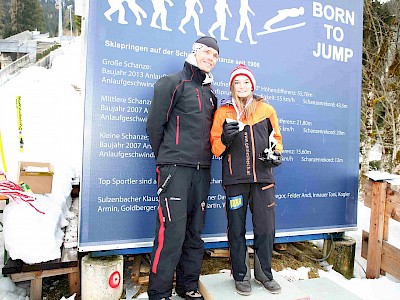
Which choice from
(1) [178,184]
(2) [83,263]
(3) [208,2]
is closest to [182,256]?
(1) [178,184]

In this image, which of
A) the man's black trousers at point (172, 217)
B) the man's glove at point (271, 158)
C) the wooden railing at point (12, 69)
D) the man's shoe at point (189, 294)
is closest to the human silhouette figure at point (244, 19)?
the man's glove at point (271, 158)

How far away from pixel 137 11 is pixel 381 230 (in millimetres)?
3704

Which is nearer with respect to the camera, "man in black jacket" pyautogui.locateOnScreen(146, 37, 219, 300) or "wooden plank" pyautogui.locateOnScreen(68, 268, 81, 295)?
"man in black jacket" pyautogui.locateOnScreen(146, 37, 219, 300)

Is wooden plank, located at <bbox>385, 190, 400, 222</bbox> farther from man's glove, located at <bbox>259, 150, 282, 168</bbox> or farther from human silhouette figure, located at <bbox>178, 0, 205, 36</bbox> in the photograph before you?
human silhouette figure, located at <bbox>178, 0, 205, 36</bbox>

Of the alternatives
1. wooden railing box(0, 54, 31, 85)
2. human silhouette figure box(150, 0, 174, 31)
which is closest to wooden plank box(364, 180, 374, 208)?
human silhouette figure box(150, 0, 174, 31)

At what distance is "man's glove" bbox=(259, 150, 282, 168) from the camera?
2629 millimetres

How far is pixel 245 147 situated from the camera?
271 centimetres

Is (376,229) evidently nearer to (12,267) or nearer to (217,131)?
(217,131)

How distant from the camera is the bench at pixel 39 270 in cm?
268

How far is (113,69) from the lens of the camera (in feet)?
10.1

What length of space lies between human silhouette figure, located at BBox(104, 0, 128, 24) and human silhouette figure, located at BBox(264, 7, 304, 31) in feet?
5.44

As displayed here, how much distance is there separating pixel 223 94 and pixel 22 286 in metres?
2.81

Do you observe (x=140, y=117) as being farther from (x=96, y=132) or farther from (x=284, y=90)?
(x=284, y=90)

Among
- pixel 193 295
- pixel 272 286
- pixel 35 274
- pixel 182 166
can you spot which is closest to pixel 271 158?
pixel 182 166
